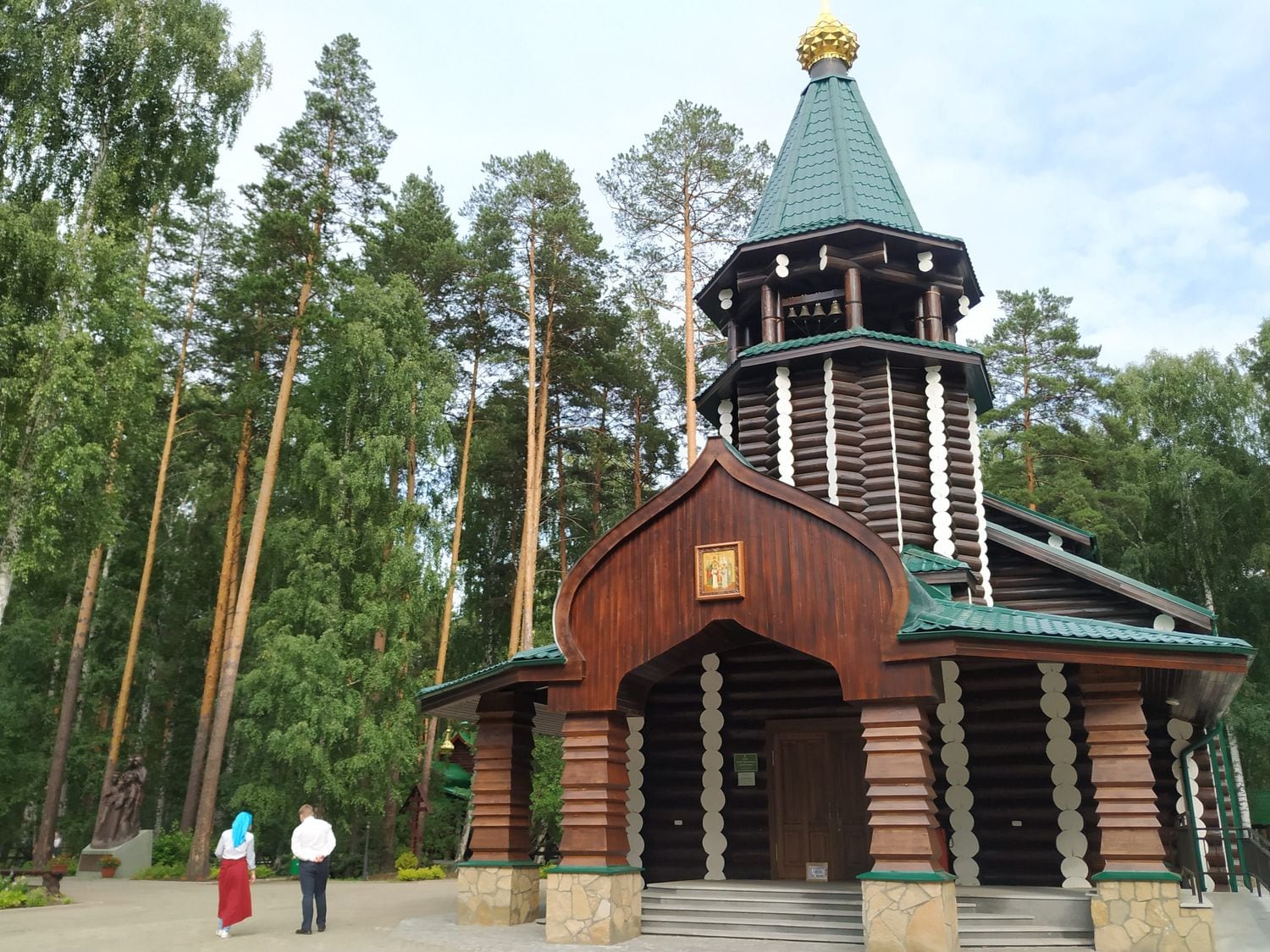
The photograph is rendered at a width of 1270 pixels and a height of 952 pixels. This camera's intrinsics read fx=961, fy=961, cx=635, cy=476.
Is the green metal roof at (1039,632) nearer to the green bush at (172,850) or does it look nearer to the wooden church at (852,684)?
the wooden church at (852,684)

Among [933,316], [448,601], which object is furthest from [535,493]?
[933,316]

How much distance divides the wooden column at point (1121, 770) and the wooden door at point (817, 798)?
3043mm

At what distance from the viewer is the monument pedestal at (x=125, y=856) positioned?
20016mm

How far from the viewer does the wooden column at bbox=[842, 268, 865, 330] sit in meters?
13.0

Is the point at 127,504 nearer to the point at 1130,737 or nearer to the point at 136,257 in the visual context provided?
the point at 136,257

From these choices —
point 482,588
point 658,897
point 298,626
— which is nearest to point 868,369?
point 658,897

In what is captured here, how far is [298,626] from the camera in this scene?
809 inches

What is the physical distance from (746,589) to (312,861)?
17.7 feet

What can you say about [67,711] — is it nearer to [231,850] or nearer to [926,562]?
[231,850]

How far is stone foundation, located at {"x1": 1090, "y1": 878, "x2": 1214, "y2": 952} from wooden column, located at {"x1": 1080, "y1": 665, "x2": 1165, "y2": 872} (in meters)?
0.18

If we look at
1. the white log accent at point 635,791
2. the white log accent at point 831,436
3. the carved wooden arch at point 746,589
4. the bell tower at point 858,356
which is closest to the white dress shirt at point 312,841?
the carved wooden arch at point 746,589

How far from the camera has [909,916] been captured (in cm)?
797

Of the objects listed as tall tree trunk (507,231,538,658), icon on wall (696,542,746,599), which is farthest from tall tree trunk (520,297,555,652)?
icon on wall (696,542,746,599)

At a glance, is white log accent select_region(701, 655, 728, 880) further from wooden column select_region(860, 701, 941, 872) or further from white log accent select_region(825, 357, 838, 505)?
wooden column select_region(860, 701, 941, 872)
